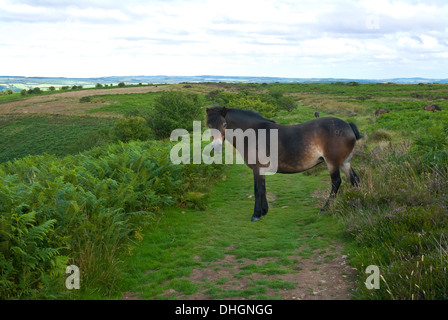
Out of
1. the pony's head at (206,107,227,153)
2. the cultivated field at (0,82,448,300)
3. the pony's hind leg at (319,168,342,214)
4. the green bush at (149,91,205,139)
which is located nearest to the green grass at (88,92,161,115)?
the green bush at (149,91,205,139)

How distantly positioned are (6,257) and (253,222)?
17.0 feet

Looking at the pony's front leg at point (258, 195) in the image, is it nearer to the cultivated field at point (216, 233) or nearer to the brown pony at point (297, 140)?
the brown pony at point (297, 140)

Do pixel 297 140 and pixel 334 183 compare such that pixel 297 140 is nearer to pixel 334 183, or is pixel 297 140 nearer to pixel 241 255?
pixel 334 183

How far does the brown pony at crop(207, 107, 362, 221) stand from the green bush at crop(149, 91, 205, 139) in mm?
21088

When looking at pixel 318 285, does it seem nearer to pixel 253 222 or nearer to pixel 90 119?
pixel 253 222

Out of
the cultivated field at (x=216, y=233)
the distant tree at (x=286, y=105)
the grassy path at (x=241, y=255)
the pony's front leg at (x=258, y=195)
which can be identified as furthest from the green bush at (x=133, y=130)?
the distant tree at (x=286, y=105)

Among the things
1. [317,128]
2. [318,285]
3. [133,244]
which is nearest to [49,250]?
[133,244]

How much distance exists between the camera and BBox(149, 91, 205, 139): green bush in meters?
29.8

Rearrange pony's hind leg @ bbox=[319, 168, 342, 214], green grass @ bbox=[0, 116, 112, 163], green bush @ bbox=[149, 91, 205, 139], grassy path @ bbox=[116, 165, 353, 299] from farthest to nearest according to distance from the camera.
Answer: green grass @ bbox=[0, 116, 112, 163]
green bush @ bbox=[149, 91, 205, 139]
pony's hind leg @ bbox=[319, 168, 342, 214]
grassy path @ bbox=[116, 165, 353, 299]

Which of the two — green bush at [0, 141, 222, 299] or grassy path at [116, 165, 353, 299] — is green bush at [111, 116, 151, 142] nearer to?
grassy path at [116, 165, 353, 299]

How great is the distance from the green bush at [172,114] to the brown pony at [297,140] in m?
21.1

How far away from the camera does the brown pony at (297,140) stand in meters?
8.28

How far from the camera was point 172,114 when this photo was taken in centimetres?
3003

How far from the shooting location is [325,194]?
9.61 meters
